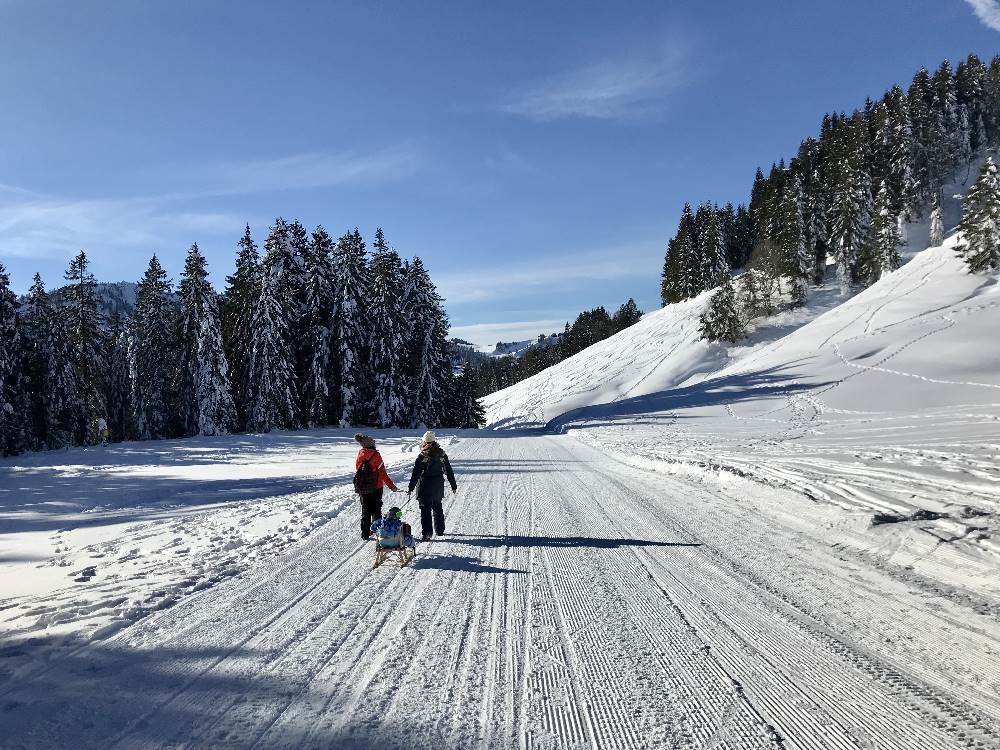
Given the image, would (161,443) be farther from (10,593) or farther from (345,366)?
(10,593)

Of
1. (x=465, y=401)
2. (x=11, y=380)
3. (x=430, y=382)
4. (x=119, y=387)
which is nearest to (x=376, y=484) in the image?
(x=11, y=380)

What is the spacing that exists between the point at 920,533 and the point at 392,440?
2699 centimetres

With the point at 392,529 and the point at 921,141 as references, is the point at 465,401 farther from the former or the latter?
the point at 921,141

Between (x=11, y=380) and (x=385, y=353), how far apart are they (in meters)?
21.0

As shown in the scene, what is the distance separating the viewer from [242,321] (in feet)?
128

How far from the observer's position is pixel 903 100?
7994 cm

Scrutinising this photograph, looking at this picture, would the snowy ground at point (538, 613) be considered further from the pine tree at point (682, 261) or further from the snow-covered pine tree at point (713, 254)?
the pine tree at point (682, 261)

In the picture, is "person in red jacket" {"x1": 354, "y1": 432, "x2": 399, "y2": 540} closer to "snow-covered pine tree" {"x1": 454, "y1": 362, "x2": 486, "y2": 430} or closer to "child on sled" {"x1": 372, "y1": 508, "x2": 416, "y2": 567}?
"child on sled" {"x1": 372, "y1": 508, "x2": 416, "y2": 567}

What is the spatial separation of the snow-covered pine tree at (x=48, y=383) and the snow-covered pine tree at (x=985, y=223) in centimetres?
6749

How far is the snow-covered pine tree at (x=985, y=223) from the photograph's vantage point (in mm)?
44469

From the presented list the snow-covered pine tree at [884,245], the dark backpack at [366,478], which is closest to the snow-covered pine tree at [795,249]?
the snow-covered pine tree at [884,245]

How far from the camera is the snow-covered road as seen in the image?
3203mm

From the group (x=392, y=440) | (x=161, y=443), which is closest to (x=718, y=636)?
(x=392, y=440)

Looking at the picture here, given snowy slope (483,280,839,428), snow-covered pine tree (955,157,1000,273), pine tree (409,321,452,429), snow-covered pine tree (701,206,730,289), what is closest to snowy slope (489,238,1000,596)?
snowy slope (483,280,839,428)
